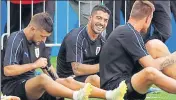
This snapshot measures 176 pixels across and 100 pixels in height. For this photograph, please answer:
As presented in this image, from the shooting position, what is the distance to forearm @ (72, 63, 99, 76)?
7.38 meters

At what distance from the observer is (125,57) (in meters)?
6.26

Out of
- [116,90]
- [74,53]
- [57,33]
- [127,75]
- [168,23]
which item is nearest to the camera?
[116,90]

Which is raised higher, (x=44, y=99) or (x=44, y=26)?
(x=44, y=26)

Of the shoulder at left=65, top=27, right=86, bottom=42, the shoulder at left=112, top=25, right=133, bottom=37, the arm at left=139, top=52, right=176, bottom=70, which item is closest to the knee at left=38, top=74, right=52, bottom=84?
the shoulder at left=112, top=25, right=133, bottom=37

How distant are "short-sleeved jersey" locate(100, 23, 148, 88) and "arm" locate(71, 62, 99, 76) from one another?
1.01 meters

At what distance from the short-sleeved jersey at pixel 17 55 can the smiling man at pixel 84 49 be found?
2.45 ft

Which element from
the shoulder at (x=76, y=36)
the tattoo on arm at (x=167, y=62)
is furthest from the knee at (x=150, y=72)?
the shoulder at (x=76, y=36)

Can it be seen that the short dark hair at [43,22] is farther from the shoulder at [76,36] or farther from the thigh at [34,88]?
the shoulder at [76,36]

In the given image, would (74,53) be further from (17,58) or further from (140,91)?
(140,91)

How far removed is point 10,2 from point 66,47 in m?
2.68

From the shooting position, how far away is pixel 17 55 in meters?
6.58

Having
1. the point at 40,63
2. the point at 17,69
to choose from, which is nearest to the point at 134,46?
the point at 40,63

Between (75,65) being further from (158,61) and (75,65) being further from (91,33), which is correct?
(158,61)


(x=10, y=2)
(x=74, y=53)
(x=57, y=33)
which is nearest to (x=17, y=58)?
(x=74, y=53)
